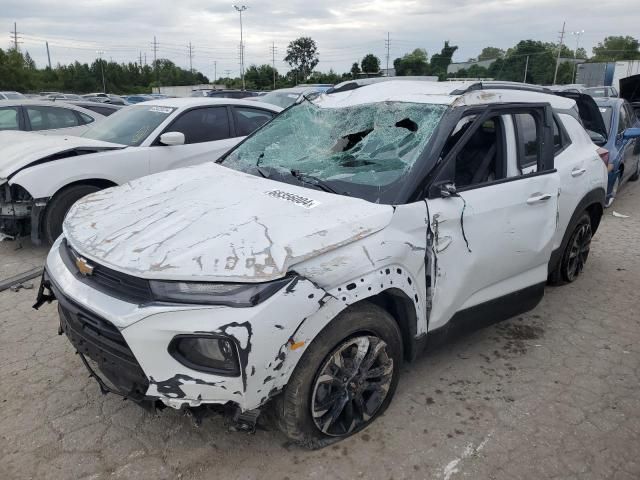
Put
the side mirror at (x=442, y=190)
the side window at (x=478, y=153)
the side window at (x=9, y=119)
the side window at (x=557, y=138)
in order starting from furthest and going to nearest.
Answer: the side window at (x=9, y=119)
the side window at (x=557, y=138)
the side window at (x=478, y=153)
the side mirror at (x=442, y=190)

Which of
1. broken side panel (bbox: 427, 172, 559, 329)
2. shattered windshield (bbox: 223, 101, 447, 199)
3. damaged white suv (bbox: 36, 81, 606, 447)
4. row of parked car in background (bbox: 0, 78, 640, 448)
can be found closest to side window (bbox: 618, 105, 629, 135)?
row of parked car in background (bbox: 0, 78, 640, 448)

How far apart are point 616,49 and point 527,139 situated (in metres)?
123

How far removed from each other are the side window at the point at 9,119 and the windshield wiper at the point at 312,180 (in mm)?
6833

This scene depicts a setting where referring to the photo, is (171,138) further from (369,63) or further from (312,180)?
(369,63)

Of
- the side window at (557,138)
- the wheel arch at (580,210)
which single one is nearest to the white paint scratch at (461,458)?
the wheel arch at (580,210)

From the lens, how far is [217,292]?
2154 millimetres

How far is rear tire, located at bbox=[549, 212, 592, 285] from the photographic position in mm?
4641

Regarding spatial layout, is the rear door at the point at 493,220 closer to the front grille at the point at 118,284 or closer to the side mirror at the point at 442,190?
the side mirror at the point at 442,190

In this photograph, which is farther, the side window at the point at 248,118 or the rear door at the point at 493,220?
the side window at the point at 248,118

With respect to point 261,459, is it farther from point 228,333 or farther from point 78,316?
point 78,316

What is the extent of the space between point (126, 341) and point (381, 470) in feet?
4.52

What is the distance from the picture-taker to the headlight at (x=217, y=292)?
83.3 inches

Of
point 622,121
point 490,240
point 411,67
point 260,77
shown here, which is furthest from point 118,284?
point 260,77

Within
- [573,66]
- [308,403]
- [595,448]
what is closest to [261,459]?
[308,403]
